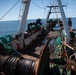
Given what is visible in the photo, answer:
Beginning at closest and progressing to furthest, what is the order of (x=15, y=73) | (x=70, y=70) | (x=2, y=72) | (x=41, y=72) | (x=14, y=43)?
1. (x=41, y=72)
2. (x=15, y=73)
3. (x=2, y=72)
4. (x=70, y=70)
5. (x=14, y=43)

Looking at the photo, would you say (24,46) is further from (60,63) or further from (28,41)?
(60,63)

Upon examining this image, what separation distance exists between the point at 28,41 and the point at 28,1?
455 cm

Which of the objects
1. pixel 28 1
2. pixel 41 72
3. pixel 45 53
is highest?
pixel 28 1

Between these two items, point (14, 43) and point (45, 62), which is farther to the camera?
point (14, 43)

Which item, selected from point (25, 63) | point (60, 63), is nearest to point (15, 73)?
point (25, 63)

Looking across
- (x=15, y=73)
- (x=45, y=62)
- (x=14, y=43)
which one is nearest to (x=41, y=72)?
(x=45, y=62)

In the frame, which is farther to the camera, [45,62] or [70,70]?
[70,70]

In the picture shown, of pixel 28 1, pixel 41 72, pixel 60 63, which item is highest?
pixel 28 1

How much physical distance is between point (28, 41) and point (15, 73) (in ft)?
30.4

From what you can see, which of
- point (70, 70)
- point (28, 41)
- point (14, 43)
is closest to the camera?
point (70, 70)

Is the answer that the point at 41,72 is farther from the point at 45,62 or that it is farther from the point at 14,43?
the point at 14,43

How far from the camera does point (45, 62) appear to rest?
7.66 meters

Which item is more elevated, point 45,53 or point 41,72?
point 45,53

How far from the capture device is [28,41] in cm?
1706
